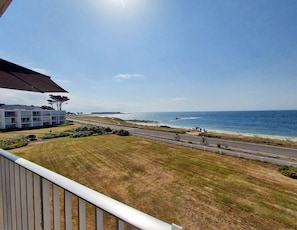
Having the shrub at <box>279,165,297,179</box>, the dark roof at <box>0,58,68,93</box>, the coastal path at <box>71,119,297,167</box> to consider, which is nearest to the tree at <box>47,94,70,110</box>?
the coastal path at <box>71,119,297,167</box>

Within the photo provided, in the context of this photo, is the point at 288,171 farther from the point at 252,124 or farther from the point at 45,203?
the point at 252,124

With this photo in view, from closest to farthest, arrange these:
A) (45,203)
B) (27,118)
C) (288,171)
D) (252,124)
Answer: (45,203) < (288,171) < (27,118) < (252,124)

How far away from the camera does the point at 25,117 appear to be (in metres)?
35.1

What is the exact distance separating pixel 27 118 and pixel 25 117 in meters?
0.55

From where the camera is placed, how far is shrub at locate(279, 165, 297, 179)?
8773 millimetres

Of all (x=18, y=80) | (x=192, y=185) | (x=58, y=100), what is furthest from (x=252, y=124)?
(x=18, y=80)

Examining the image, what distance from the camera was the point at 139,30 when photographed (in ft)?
27.3

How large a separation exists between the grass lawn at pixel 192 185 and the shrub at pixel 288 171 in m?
0.34

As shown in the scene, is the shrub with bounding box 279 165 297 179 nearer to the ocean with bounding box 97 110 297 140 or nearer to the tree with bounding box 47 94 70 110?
the ocean with bounding box 97 110 297 140

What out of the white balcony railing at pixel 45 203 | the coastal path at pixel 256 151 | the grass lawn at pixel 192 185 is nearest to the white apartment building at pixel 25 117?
the grass lawn at pixel 192 185

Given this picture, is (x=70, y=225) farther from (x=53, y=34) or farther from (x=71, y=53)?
(x=71, y=53)

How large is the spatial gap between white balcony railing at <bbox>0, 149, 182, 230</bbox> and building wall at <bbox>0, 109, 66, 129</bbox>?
39041 mm

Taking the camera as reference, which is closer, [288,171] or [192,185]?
[192,185]

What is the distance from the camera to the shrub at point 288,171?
877 cm
